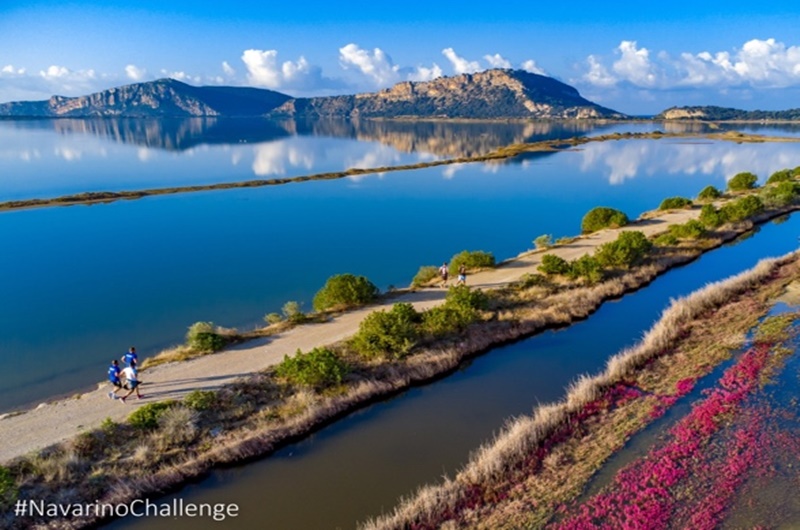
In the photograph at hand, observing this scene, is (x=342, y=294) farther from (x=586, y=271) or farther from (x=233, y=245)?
(x=233, y=245)

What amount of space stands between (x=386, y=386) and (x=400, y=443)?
3.87m

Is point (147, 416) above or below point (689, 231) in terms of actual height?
below

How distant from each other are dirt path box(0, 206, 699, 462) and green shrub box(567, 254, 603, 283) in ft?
18.1

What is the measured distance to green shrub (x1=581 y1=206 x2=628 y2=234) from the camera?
5106 centimetres

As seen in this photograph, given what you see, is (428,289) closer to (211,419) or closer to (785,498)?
(211,419)

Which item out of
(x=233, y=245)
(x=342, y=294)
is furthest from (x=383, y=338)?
(x=233, y=245)

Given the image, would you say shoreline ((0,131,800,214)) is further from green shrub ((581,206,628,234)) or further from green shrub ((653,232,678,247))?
green shrub ((653,232,678,247))

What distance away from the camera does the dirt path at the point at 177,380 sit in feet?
58.5

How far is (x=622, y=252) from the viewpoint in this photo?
3700 centimetres

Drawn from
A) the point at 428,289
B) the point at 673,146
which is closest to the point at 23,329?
the point at 428,289

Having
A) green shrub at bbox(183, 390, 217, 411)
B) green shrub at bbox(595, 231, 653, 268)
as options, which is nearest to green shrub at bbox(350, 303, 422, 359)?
green shrub at bbox(183, 390, 217, 411)

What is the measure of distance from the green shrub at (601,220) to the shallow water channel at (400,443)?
22431mm

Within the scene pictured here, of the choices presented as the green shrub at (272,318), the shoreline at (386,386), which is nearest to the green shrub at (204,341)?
the shoreline at (386,386)

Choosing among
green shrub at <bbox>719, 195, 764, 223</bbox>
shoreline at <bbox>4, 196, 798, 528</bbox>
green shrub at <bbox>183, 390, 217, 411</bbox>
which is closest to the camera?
shoreline at <bbox>4, 196, 798, 528</bbox>
